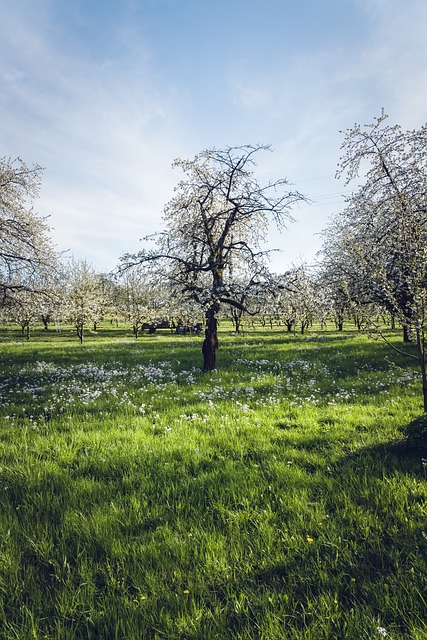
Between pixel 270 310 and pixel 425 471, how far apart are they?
31.7ft

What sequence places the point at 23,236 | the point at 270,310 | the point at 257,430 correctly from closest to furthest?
the point at 257,430
the point at 270,310
the point at 23,236

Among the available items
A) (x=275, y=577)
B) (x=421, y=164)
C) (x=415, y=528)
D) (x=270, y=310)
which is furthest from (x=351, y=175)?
(x=275, y=577)

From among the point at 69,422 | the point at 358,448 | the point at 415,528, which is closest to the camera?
the point at 415,528

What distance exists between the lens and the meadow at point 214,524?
2848 mm

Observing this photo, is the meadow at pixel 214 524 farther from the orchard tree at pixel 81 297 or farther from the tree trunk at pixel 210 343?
the orchard tree at pixel 81 297

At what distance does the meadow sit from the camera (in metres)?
2.85

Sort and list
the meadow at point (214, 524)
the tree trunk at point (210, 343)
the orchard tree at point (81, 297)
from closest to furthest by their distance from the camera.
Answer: the meadow at point (214, 524)
the tree trunk at point (210, 343)
the orchard tree at point (81, 297)

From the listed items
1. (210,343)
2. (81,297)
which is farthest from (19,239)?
(81,297)

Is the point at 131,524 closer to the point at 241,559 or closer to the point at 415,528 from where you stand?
the point at 241,559

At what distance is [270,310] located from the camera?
1422 cm

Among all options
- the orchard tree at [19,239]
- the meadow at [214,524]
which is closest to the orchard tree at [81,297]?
the orchard tree at [19,239]

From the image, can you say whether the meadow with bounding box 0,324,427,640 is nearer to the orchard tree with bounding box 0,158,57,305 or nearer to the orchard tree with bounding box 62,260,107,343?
the orchard tree with bounding box 0,158,57,305

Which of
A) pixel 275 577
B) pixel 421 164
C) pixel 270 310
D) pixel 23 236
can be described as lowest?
pixel 275 577

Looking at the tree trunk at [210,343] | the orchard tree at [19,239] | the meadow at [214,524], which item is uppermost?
the orchard tree at [19,239]
